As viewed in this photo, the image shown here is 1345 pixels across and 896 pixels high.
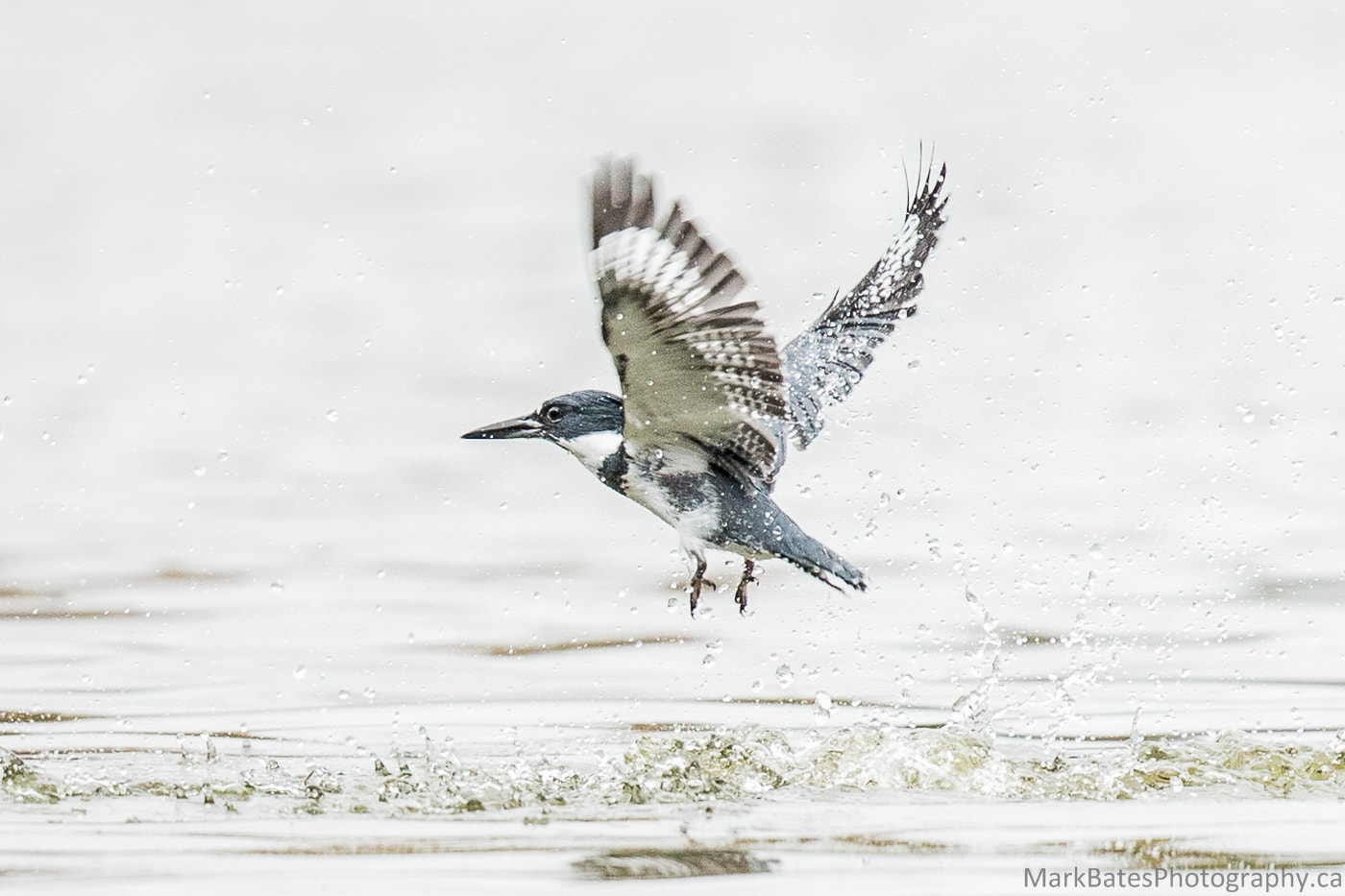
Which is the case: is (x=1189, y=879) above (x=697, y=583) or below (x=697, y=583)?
below

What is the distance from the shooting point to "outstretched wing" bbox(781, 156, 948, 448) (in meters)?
7.36

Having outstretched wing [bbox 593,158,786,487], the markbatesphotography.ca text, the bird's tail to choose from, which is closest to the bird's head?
outstretched wing [bbox 593,158,786,487]

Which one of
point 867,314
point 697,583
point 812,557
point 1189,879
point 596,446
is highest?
point 867,314

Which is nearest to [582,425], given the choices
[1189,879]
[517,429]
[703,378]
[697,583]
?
[517,429]

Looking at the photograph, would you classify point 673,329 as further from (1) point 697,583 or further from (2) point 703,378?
(1) point 697,583

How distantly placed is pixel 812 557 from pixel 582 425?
0.77 meters

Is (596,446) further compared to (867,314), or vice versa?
(867,314)

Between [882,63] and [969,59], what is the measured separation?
2.64 feet

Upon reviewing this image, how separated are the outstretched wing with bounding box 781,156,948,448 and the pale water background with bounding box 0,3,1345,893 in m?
1.04

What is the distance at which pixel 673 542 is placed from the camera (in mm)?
9734

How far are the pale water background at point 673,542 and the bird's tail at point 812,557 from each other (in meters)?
0.49

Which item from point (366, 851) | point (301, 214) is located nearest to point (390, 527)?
point (366, 851)

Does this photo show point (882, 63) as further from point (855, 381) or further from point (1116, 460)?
point (855, 381)

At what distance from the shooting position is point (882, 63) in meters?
22.0
